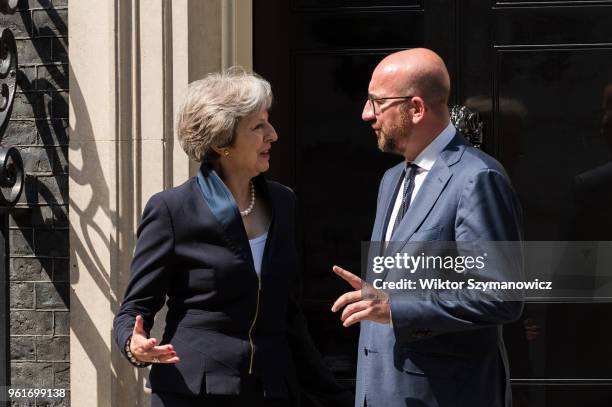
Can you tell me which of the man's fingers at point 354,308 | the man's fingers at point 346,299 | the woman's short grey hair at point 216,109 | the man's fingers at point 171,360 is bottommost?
the man's fingers at point 171,360

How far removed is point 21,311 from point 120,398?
60cm

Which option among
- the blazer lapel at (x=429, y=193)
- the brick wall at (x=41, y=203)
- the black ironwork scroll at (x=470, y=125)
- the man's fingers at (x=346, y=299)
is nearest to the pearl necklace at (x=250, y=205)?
the blazer lapel at (x=429, y=193)

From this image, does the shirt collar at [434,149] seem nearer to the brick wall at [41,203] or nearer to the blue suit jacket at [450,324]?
the blue suit jacket at [450,324]

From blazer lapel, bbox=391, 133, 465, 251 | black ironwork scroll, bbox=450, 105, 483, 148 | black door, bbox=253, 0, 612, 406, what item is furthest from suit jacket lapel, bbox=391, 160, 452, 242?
black door, bbox=253, 0, 612, 406

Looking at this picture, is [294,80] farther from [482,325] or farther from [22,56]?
[482,325]

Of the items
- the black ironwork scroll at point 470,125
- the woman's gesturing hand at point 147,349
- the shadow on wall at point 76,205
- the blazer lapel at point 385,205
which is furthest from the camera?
the black ironwork scroll at point 470,125

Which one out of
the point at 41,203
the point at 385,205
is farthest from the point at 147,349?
the point at 41,203

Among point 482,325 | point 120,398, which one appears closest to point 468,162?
point 482,325

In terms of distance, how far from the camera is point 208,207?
3273 mm

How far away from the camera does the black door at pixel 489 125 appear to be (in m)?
4.98

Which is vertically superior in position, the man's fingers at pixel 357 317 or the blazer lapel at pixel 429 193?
the blazer lapel at pixel 429 193

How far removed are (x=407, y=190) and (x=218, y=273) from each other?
24.2 inches

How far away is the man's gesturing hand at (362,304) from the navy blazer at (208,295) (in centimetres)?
43

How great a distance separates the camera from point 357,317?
111 inches
